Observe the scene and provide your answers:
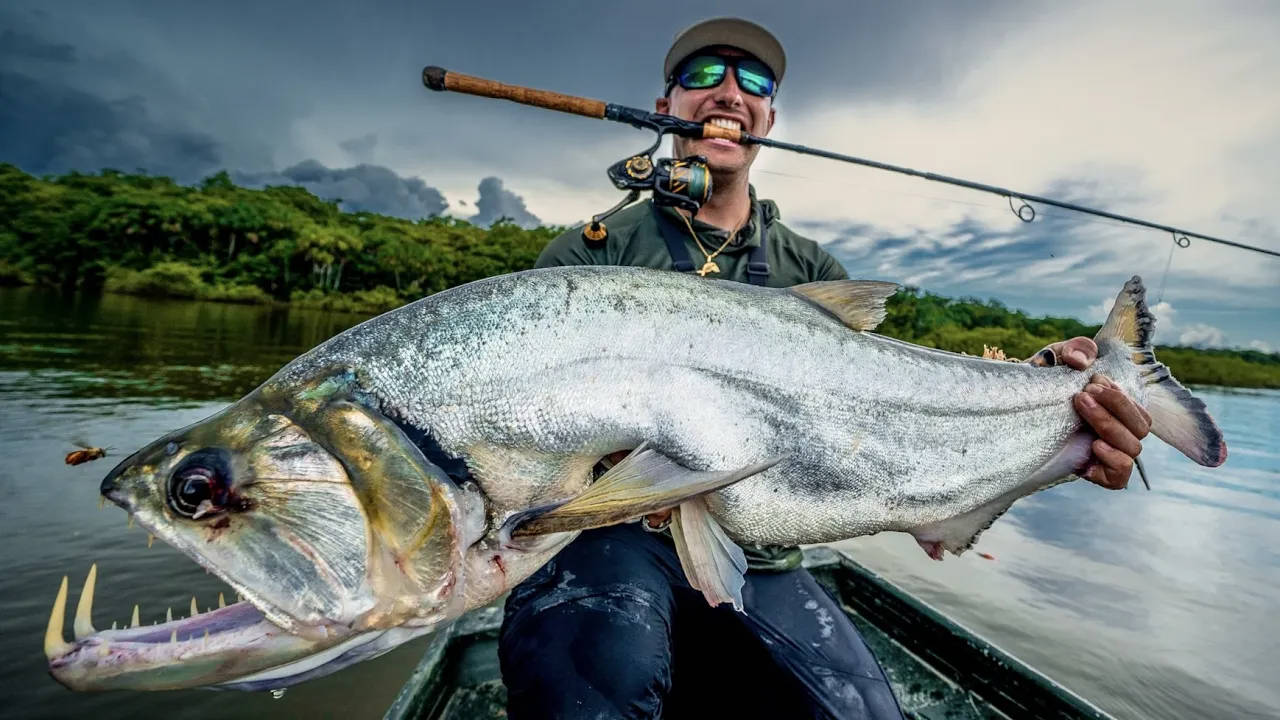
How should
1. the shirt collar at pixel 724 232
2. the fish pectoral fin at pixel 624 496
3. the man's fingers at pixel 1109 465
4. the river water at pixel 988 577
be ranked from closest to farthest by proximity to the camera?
the fish pectoral fin at pixel 624 496, the man's fingers at pixel 1109 465, the shirt collar at pixel 724 232, the river water at pixel 988 577

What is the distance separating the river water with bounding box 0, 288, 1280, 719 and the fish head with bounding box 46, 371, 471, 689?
118 inches

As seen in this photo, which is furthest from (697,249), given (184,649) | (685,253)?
(184,649)

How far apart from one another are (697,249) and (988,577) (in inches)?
253

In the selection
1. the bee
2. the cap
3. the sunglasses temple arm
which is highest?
the cap

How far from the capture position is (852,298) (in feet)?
7.30

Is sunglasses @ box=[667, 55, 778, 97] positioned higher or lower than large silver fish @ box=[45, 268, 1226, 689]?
higher

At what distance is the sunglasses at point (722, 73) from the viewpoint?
3.74 metres

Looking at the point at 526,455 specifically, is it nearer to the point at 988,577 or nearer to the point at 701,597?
the point at 701,597

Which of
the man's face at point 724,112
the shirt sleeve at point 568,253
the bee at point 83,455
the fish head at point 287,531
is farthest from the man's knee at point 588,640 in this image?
the bee at point 83,455

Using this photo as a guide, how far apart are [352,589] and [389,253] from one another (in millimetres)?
68757

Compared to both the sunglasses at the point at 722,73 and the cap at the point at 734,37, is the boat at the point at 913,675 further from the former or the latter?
the cap at the point at 734,37

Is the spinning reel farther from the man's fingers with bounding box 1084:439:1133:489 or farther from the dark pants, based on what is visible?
the man's fingers with bounding box 1084:439:1133:489

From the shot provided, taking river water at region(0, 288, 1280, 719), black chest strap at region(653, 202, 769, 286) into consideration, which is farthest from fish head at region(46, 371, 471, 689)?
river water at region(0, 288, 1280, 719)

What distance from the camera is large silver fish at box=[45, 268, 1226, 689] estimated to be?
4.98 ft
